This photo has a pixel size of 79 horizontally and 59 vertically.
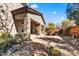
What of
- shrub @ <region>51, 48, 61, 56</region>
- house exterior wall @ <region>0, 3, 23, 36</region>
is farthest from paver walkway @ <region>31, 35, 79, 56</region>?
house exterior wall @ <region>0, 3, 23, 36</region>

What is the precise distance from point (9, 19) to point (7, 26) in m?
0.09

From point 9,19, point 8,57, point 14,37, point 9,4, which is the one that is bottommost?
point 8,57

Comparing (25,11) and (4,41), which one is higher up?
(25,11)

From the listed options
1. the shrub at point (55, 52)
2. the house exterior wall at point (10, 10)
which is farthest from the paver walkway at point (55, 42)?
the house exterior wall at point (10, 10)

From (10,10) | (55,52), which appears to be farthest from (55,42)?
(10,10)

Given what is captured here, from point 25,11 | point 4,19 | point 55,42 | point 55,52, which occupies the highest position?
point 25,11

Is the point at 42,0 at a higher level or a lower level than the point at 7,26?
higher

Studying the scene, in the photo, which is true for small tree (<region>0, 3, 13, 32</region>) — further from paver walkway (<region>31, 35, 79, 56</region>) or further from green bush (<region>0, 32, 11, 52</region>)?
paver walkway (<region>31, 35, 79, 56</region>)

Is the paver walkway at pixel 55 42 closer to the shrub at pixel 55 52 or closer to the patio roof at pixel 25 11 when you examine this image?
the shrub at pixel 55 52

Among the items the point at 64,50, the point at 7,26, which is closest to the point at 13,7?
the point at 7,26

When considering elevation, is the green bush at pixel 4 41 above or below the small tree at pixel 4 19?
below

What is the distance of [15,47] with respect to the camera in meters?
2.54

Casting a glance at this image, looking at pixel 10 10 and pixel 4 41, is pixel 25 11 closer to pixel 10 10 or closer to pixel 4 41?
pixel 10 10

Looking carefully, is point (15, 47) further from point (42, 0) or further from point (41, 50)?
point (42, 0)
